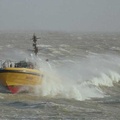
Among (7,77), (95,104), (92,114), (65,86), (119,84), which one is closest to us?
(92,114)

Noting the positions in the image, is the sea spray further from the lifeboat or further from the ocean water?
the lifeboat

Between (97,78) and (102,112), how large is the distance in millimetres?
17762

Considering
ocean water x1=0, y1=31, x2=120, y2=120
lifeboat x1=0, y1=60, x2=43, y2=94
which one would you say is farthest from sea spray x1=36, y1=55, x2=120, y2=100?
lifeboat x1=0, y1=60, x2=43, y2=94

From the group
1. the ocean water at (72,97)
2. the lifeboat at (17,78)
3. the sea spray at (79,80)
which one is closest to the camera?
the ocean water at (72,97)

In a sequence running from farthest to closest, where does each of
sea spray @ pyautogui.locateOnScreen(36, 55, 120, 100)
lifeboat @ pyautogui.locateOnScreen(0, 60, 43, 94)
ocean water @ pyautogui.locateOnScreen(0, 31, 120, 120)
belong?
sea spray @ pyautogui.locateOnScreen(36, 55, 120, 100)
lifeboat @ pyautogui.locateOnScreen(0, 60, 43, 94)
ocean water @ pyautogui.locateOnScreen(0, 31, 120, 120)

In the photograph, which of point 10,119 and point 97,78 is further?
point 97,78

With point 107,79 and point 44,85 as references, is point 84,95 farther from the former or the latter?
point 107,79

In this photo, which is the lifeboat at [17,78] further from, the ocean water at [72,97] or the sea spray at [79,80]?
the sea spray at [79,80]

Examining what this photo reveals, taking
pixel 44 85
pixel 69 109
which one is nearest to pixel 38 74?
pixel 44 85

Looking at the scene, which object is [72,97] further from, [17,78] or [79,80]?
[79,80]

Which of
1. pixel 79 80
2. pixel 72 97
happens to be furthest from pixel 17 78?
pixel 79 80

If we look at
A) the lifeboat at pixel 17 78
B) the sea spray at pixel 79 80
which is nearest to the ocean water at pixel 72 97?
the sea spray at pixel 79 80

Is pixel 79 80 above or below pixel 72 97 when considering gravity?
below

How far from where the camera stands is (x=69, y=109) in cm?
2150
